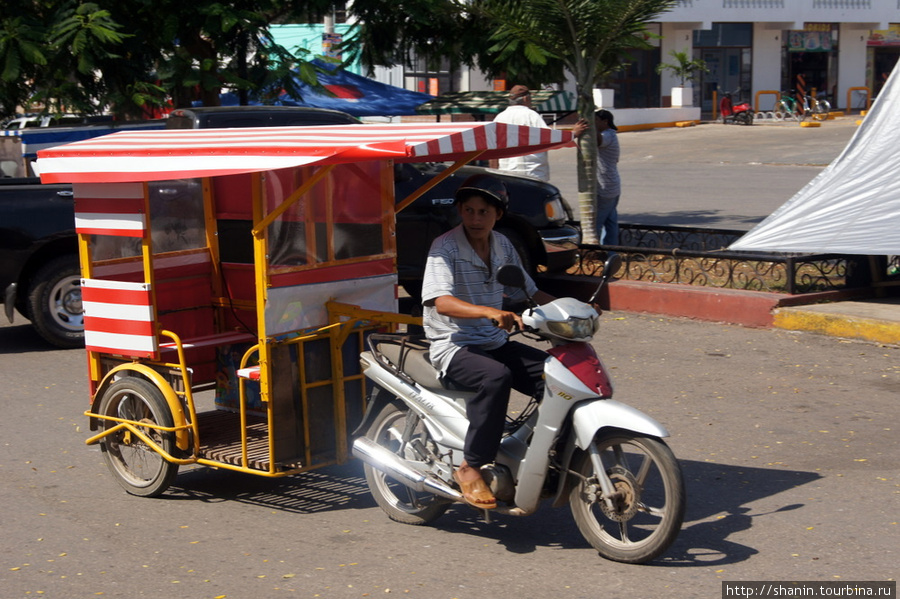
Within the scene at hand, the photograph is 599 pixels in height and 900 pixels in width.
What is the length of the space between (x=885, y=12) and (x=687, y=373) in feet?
149

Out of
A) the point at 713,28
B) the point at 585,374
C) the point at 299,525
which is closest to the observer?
the point at 585,374

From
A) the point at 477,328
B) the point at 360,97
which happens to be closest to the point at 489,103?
the point at 360,97

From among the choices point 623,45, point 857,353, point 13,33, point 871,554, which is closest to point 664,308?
point 857,353

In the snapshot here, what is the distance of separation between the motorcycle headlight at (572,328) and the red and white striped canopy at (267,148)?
899 mm

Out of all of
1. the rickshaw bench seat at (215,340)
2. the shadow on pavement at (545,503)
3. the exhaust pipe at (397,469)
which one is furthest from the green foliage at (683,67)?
the exhaust pipe at (397,469)

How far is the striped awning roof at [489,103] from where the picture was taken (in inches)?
584

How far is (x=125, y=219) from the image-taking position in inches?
231

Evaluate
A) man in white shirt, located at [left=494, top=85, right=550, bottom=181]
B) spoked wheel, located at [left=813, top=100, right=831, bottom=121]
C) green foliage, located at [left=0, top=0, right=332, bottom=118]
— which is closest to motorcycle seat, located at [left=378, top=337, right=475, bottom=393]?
man in white shirt, located at [left=494, top=85, right=550, bottom=181]

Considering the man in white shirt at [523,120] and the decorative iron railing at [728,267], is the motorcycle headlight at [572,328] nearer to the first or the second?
the decorative iron railing at [728,267]

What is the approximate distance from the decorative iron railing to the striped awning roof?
10.4ft

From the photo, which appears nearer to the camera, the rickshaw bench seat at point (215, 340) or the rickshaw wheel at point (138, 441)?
the rickshaw wheel at point (138, 441)

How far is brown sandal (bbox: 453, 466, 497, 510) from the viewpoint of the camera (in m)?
4.92

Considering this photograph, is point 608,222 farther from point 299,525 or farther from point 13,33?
point 299,525

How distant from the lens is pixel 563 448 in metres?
4.87
